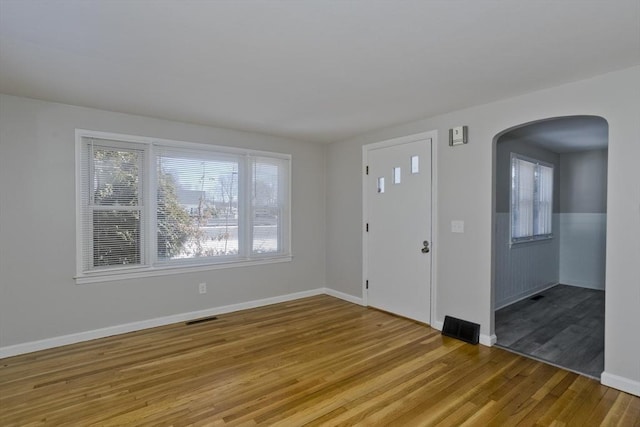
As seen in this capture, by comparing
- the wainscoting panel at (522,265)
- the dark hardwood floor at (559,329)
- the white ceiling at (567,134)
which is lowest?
the dark hardwood floor at (559,329)

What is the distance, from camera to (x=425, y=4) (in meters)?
1.73

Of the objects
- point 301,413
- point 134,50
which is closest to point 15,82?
point 134,50

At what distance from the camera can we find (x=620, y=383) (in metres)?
2.52

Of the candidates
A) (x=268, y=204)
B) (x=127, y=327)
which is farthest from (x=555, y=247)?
(x=127, y=327)

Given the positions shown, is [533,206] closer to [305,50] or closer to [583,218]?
[583,218]

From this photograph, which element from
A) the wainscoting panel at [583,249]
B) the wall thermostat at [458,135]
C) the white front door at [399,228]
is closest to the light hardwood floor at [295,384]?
the white front door at [399,228]

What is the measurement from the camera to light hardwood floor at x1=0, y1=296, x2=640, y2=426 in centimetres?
219

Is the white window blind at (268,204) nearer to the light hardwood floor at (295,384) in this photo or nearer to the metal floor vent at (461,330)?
the light hardwood floor at (295,384)

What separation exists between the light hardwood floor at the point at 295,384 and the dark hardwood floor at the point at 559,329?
0.94 ft

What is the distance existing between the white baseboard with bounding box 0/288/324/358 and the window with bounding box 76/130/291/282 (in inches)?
22.2

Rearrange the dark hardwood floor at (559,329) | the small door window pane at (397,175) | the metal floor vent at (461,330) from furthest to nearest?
the small door window pane at (397,175), the metal floor vent at (461,330), the dark hardwood floor at (559,329)

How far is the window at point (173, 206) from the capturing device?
3.53 meters

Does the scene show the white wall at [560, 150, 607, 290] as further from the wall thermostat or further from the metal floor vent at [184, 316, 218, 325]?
the metal floor vent at [184, 316, 218, 325]

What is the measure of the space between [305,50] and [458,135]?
207cm
